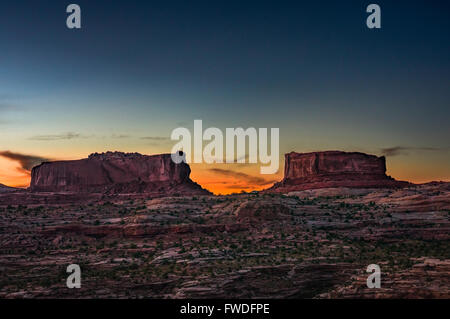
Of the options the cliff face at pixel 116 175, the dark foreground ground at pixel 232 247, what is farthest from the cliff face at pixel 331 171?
the dark foreground ground at pixel 232 247

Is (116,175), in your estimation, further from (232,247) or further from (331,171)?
(232,247)

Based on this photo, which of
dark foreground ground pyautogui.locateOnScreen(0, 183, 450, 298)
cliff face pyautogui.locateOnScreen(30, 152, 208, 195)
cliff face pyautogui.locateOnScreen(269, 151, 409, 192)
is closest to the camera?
dark foreground ground pyautogui.locateOnScreen(0, 183, 450, 298)

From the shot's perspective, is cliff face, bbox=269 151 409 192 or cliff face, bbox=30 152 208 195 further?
cliff face, bbox=30 152 208 195

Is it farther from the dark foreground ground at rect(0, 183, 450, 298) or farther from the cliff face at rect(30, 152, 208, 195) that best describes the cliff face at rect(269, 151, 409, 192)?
the dark foreground ground at rect(0, 183, 450, 298)

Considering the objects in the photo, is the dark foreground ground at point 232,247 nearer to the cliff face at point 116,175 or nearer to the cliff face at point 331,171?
the cliff face at point 331,171

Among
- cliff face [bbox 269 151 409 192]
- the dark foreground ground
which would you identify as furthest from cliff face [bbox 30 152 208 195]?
the dark foreground ground

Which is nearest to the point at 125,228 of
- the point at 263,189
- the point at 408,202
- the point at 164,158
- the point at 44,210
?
the point at 44,210
